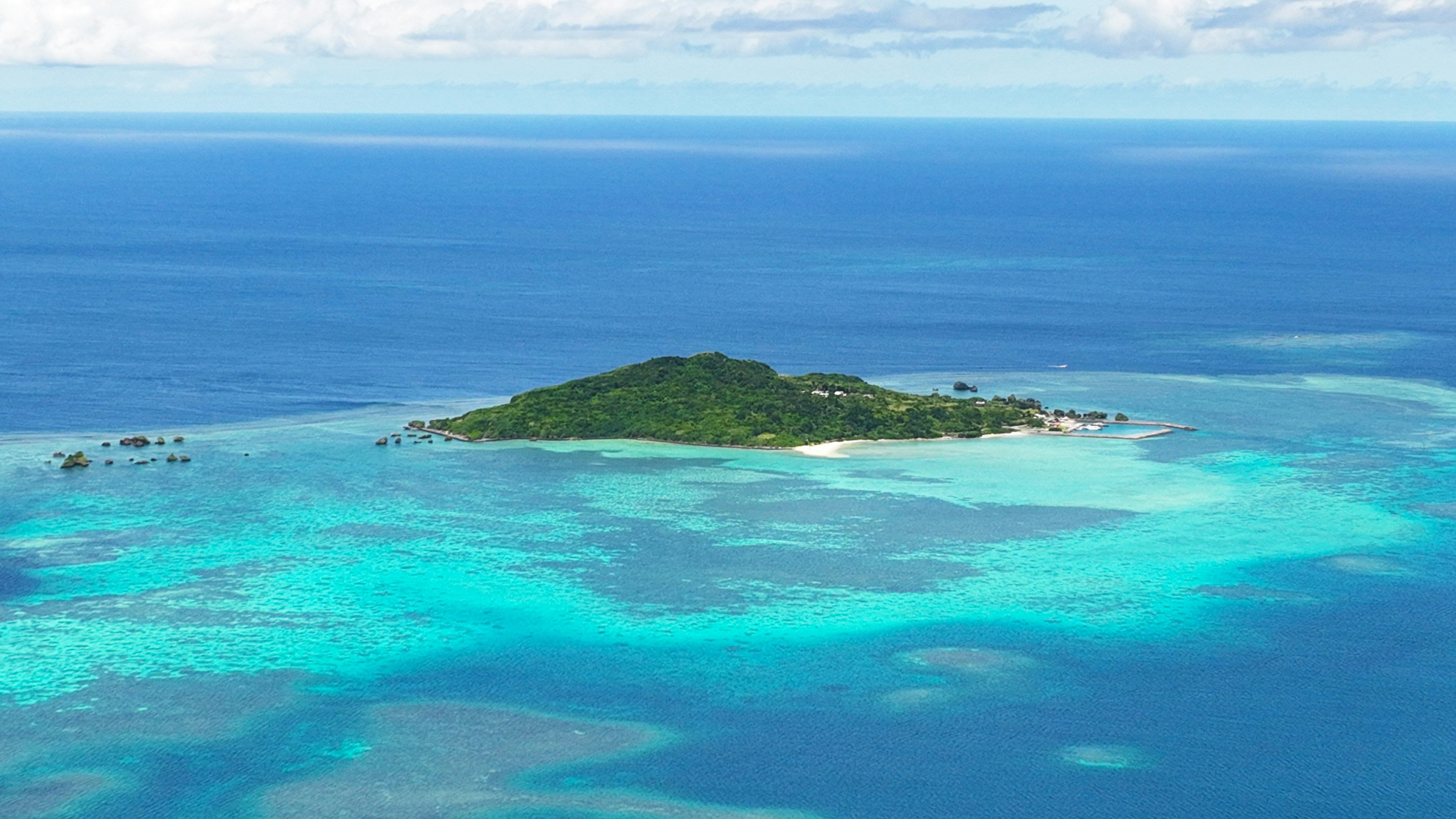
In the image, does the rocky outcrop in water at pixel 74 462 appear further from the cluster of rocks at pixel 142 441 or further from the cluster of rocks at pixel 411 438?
the cluster of rocks at pixel 411 438

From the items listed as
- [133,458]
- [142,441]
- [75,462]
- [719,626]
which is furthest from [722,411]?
[75,462]

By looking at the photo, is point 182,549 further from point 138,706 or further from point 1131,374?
point 1131,374

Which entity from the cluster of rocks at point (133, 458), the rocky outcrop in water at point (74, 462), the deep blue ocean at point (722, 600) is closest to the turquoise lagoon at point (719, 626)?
the deep blue ocean at point (722, 600)

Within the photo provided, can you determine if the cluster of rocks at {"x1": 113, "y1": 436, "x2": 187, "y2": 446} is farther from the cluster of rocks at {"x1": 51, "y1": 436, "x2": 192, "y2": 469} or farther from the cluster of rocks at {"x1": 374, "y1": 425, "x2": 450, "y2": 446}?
the cluster of rocks at {"x1": 374, "y1": 425, "x2": 450, "y2": 446}

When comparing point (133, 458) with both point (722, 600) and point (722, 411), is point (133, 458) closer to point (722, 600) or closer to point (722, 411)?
point (722, 411)

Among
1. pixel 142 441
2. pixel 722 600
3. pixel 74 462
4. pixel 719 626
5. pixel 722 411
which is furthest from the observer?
pixel 722 411
